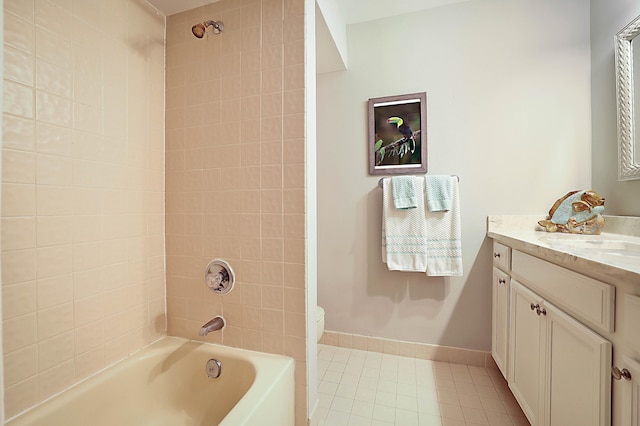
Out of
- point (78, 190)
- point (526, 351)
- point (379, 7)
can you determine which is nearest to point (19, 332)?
point (78, 190)

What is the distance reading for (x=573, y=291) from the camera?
2.79 feet

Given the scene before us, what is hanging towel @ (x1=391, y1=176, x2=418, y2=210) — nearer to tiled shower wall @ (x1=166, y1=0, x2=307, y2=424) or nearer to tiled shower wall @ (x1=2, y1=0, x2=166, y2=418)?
tiled shower wall @ (x1=166, y1=0, x2=307, y2=424)

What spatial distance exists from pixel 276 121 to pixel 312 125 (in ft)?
0.55

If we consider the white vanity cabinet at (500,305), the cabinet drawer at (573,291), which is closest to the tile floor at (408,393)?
the white vanity cabinet at (500,305)

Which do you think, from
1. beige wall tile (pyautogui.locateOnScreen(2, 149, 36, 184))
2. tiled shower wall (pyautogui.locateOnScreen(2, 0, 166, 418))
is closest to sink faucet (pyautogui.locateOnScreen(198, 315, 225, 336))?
tiled shower wall (pyautogui.locateOnScreen(2, 0, 166, 418))

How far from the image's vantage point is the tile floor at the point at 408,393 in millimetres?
1296

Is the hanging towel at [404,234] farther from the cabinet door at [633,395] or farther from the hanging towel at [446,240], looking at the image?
the cabinet door at [633,395]

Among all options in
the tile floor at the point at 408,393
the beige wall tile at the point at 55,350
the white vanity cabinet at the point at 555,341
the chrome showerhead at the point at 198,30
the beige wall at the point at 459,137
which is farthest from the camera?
the beige wall at the point at 459,137

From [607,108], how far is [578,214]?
0.64 m

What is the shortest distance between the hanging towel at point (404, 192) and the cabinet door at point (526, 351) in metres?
0.70

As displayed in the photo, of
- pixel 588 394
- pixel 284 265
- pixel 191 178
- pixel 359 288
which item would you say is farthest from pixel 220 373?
pixel 588 394

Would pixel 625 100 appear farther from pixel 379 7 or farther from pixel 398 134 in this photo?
pixel 379 7

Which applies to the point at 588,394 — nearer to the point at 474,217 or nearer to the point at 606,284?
the point at 606,284

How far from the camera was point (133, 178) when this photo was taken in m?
1.20
